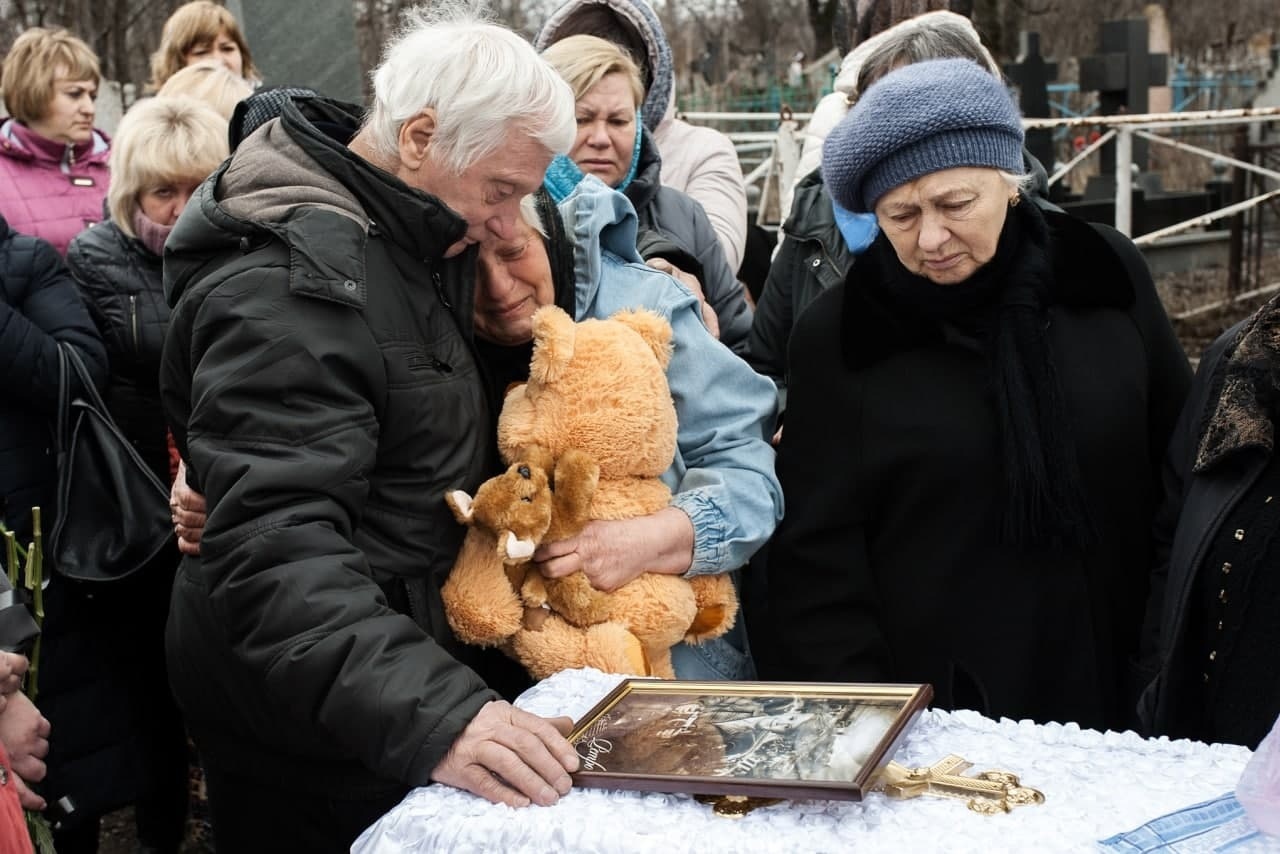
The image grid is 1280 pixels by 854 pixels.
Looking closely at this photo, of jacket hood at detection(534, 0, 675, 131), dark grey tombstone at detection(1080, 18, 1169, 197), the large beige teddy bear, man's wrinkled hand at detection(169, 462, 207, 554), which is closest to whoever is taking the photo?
the large beige teddy bear

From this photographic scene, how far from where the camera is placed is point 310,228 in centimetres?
196

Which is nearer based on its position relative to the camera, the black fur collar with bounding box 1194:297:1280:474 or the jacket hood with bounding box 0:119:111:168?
the black fur collar with bounding box 1194:297:1280:474

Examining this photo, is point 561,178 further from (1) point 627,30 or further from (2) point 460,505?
(1) point 627,30

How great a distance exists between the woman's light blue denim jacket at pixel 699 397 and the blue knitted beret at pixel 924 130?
0.39 m

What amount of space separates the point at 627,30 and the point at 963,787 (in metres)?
2.80

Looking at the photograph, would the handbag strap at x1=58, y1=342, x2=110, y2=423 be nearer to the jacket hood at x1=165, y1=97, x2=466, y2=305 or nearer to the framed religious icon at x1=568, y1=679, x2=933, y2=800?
the jacket hood at x1=165, y1=97, x2=466, y2=305

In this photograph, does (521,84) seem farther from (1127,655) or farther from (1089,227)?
(1127,655)

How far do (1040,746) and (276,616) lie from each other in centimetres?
104

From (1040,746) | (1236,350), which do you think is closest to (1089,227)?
(1236,350)

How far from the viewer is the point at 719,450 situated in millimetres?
2467

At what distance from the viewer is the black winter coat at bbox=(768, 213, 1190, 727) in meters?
2.50

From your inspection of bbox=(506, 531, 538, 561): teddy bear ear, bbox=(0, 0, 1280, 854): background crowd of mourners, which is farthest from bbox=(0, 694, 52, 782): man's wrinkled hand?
bbox=(506, 531, 538, 561): teddy bear ear

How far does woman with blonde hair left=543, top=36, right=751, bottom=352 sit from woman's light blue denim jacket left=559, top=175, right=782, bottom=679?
856 mm

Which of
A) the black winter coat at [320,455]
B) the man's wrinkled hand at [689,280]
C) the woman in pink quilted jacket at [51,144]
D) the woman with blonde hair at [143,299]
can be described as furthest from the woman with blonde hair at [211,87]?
the black winter coat at [320,455]
